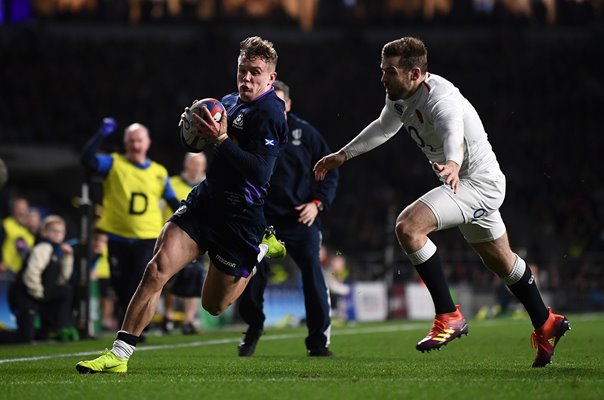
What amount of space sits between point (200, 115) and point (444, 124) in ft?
5.31

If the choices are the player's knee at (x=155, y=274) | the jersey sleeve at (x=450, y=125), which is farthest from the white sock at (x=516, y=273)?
the player's knee at (x=155, y=274)

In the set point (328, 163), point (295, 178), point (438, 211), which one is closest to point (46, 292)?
point (295, 178)

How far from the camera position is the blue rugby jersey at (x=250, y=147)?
22.7 ft

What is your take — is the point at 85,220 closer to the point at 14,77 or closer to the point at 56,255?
the point at 56,255

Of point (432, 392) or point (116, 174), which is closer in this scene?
point (432, 392)

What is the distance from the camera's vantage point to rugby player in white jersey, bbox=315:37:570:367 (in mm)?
7168

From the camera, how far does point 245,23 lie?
119ft

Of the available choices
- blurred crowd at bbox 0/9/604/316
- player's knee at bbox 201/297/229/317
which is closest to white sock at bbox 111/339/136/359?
player's knee at bbox 201/297/229/317

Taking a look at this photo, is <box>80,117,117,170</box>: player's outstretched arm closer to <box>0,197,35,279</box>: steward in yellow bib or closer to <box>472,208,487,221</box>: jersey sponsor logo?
<box>472,208,487,221</box>: jersey sponsor logo

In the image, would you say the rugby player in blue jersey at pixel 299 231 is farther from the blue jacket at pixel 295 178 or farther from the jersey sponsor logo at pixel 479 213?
the jersey sponsor logo at pixel 479 213

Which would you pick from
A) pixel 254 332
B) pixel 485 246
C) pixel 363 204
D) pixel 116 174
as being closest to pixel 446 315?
pixel 485 246

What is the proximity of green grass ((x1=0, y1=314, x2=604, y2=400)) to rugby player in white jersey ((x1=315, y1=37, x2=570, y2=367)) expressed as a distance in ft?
1.09

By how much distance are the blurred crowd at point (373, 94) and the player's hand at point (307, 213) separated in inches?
609

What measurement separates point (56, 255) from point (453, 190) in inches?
314
